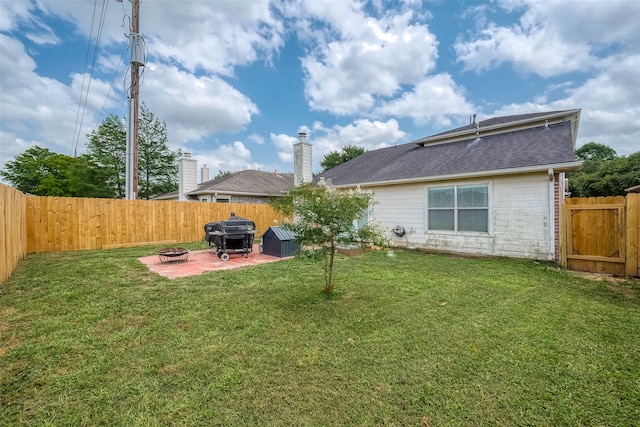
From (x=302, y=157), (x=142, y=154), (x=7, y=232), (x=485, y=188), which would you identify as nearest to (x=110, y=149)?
(x=142, y=154)

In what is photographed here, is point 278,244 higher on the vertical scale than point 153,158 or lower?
lower

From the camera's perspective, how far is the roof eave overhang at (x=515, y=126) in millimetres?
8523

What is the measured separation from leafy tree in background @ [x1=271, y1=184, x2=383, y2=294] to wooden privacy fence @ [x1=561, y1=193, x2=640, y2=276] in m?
5.43

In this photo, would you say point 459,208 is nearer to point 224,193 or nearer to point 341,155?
point 224,193

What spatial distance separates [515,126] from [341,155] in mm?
24177

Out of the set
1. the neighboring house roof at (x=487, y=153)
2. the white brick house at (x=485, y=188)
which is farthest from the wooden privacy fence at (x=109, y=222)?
the neighboring house roof at (x=487, y=153)

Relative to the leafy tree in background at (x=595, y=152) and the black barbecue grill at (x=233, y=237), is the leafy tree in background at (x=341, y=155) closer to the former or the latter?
the black barbecue grill at (x=233, y=237)

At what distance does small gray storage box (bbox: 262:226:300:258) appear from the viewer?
28.1 ft

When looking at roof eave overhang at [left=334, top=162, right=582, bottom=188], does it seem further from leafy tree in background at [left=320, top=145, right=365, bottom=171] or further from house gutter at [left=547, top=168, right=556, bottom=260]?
leafy tree in background at [left=320, top=145, right=365, bottom=171]

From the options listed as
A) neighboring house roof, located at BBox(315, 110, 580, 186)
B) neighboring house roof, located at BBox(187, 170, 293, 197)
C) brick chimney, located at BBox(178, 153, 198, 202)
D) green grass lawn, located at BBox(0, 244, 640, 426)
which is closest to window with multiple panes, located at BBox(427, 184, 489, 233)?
neighboring house roof, located at BBox(315, 110, 580, 186)

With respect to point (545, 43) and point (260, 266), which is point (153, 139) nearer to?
point (260, 266)

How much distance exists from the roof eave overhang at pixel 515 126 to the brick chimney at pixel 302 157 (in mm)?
5764

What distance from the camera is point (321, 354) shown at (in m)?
2.76

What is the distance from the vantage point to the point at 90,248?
1013 centimetres
